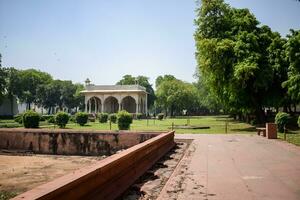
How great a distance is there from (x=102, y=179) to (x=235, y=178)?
3.74 meters

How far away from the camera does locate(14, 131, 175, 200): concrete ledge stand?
3757mm

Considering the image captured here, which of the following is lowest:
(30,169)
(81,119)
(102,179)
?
(30,169)

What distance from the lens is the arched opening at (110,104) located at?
225ft

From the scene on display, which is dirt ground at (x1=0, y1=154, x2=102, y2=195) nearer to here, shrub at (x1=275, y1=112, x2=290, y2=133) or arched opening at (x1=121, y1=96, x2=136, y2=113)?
shrub at (x1=275, y1=112, x2=290, y2=133)

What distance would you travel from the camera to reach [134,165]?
776cm

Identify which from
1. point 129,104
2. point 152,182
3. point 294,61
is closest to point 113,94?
point 129,104

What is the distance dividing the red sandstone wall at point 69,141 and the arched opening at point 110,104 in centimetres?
5115

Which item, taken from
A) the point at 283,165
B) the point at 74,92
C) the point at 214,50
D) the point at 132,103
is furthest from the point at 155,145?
the point at 74,92

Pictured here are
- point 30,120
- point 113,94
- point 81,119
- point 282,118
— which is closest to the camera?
point 282,118

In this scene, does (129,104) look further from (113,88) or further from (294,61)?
(294,61)

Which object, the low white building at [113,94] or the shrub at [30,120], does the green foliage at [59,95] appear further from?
the shrub at [30,120]

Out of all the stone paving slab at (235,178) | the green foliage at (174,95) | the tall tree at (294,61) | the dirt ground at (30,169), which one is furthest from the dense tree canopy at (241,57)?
the green foliage at (174,95)

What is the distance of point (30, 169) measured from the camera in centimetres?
1175

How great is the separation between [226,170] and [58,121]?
973 inches
